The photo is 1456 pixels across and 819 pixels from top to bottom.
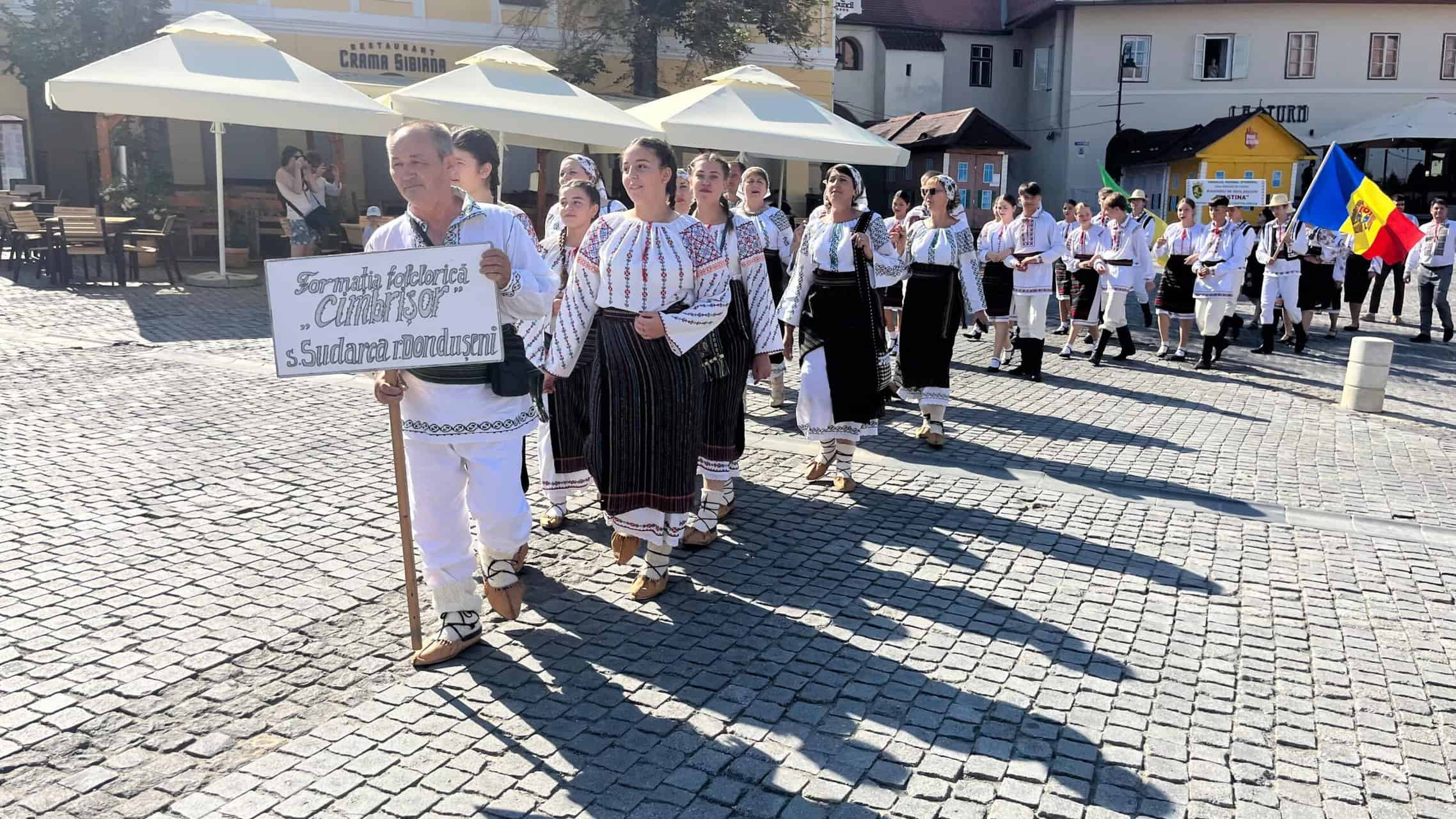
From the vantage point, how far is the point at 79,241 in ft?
48.6

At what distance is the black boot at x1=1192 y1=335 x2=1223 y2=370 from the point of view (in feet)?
42.5

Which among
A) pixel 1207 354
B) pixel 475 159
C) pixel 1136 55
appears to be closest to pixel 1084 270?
pixel 1207 354

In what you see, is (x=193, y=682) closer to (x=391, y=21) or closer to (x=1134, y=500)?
(x=1134, y=500)

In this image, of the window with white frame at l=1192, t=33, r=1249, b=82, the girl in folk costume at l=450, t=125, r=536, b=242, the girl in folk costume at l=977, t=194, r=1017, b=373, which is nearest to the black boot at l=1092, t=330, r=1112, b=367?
the girl in folk costume at l=977, t=194, r=1017, b=373

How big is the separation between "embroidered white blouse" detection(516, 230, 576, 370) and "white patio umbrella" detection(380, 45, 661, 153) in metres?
7.41

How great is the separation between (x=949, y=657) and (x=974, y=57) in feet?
138

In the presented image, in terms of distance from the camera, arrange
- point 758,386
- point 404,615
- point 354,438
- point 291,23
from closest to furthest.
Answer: point 404,615, point 354,438, point 758,386, point 291,23

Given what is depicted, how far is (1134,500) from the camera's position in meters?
7.13

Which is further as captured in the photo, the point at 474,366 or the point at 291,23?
the point at 291,23

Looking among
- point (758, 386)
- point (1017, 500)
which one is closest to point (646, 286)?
point (1017, 500)

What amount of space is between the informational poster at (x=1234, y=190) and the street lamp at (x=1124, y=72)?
5.83m

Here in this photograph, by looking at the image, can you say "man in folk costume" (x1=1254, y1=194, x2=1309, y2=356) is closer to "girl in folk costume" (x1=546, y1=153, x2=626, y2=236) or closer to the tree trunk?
"girl in folk costume" (x1=546, y1=153, x2=626, y2=236)

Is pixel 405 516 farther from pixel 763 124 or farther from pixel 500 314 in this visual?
pixel 763 124

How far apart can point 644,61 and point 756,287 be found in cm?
2067
